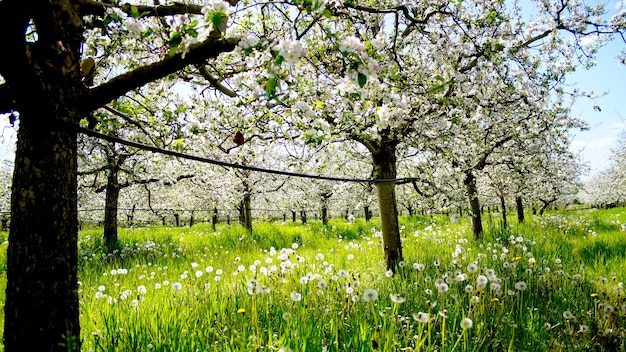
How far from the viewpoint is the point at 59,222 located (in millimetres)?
2271

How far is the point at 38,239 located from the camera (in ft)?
7.20

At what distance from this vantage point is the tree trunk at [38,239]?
220cm

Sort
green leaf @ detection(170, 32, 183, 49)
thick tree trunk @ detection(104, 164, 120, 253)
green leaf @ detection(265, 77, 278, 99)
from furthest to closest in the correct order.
Answer: thick tree trunk @ detection(104, 164, 120, 253) < green leaf @ detection(170, 32, 183, 49) < green leaf @ detection(265, 77, 278, 99)

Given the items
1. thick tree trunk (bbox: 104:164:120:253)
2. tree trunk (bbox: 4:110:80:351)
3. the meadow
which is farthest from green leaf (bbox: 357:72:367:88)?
thick tree trunk (bbox: 104:164:120:253)

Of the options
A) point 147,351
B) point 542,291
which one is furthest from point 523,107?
point 147,351

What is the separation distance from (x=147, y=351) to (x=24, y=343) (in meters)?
0.83

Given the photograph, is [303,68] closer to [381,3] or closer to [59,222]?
[381,3]

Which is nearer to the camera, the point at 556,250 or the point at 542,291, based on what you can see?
the point at 542,291

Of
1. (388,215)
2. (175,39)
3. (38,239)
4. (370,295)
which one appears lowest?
(370,295)

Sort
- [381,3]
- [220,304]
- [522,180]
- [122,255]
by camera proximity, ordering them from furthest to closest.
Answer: [522,180] → [122,255] → [381,3] → [220,304]

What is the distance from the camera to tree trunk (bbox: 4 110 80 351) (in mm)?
2197

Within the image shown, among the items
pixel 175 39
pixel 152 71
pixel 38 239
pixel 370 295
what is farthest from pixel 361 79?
pixel 38 239

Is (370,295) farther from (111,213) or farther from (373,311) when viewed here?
(111,213)

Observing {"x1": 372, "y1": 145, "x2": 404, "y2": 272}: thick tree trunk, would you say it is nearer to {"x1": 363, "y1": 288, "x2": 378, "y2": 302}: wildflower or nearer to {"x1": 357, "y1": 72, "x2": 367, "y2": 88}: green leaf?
{"x1": 363, "y1": 288, "x2": 378, "y2": 302}: wildflower
